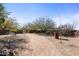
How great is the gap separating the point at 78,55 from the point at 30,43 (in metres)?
0.51

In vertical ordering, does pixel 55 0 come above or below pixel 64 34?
above

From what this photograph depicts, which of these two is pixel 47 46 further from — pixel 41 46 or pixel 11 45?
pixel 11 45

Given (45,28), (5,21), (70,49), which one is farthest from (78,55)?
(5,21)

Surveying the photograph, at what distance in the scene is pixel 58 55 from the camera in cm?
531

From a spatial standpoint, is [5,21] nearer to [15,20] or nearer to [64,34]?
[15,20]

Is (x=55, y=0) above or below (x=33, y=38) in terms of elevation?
above

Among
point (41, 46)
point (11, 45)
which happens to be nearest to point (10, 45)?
point (11, 45)

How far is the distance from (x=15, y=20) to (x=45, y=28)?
319mm

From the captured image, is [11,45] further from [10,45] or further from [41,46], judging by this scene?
[41,46]

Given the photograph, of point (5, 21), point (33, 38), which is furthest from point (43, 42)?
point (5, 21)

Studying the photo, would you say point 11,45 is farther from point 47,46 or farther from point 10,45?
point 47,46

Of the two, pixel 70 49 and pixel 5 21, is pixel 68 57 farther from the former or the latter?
pixel 5 21

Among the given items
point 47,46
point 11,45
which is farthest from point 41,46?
point 11,45

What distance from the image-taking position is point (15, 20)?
5.33m
